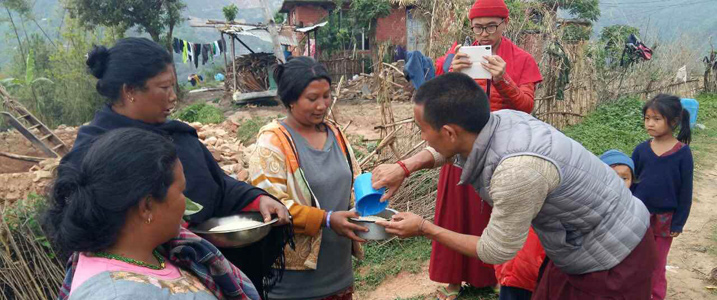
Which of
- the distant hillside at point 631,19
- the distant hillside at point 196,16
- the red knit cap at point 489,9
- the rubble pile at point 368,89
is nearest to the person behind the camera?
the red knit cap at point 489,9

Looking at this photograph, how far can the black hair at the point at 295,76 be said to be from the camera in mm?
2406

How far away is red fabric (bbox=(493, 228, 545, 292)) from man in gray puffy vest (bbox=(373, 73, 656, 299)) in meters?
0.36

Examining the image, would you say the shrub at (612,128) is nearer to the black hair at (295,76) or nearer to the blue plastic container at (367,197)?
the blue plastic container at (367,197)

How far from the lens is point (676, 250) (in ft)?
16.1

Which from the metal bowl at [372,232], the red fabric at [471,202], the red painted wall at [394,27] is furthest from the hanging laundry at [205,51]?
the metal bowl at [372,232]

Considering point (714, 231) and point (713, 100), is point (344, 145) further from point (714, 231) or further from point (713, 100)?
point (713, 100)

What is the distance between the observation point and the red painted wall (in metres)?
20.4

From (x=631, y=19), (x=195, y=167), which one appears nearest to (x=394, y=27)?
(x=631, y=19)

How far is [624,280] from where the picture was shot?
199 cm

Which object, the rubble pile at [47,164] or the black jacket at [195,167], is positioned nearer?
the black jacket at [195,167]

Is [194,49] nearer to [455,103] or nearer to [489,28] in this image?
[489,28]

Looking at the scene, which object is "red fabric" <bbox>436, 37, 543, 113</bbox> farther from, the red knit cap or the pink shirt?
the pink shirt

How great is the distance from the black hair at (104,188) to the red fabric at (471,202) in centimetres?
228

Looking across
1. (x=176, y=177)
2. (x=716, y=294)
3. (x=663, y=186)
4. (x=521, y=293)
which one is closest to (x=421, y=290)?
(x=521, y=293)
